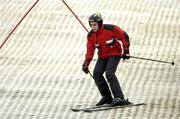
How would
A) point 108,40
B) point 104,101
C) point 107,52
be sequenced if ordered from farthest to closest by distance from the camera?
point 104,101 < point 107,52 < point 108,40

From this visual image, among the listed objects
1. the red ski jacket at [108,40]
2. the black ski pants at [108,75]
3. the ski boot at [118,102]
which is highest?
the red ski jacket at [108,40]

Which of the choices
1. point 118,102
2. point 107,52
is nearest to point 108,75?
point 107,52

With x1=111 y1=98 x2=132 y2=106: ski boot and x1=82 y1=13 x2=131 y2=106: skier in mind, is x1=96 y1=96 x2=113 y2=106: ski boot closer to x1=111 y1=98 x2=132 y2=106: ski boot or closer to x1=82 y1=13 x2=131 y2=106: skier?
x1=82 y1=13 x2=131 y2=106: skier

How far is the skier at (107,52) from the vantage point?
11.9 m

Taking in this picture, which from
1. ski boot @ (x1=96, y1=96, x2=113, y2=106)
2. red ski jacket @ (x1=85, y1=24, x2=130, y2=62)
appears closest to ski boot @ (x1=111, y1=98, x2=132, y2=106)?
ski boot @ (x1=96, y1=96, x2=113, y2=106)

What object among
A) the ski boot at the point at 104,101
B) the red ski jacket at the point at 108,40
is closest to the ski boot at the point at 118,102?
the ski boot at the point at 104,101

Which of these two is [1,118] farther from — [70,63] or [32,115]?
[70,63]

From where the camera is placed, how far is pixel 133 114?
38.8 feet

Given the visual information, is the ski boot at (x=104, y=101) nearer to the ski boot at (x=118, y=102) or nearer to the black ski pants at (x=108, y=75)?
the black ski pants at (x=108, y=75)

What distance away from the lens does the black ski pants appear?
39.4 feet

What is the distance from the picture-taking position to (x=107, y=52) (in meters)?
12.1

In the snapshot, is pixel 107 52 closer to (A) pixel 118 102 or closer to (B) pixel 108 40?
(B) pixel 108 40

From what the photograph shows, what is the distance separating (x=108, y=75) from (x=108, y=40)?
0.55 meters

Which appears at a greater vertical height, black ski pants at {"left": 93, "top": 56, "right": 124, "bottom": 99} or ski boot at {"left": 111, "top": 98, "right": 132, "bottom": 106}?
black ski pants at {"left": 93, "top": 56, "right": 124, "bottom": 99}
